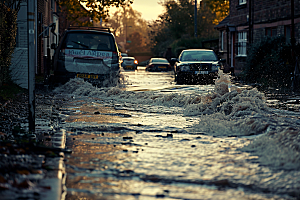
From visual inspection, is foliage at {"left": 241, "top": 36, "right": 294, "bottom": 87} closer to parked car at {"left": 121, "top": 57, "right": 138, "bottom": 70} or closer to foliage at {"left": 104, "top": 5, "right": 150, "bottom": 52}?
parked car at {"left": 121, "top": 57, "right": 138, "bottom": 70}


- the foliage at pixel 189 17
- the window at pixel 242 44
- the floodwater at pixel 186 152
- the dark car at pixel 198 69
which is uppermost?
the foliage at pixel 189 17

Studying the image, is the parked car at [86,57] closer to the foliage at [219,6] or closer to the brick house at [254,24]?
the brick house at [254,24]

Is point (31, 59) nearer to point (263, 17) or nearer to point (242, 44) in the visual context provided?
point (263, 17)

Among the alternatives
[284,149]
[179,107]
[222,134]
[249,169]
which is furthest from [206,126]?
[179,107]

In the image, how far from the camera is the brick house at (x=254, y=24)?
73.9ft

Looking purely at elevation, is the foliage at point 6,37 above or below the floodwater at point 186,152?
above

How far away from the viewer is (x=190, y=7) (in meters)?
62.7

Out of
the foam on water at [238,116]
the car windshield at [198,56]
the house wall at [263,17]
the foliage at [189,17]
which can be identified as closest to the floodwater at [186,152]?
the foam on water at [238,116]

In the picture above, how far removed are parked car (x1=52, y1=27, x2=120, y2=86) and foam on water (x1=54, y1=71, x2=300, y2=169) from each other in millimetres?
511

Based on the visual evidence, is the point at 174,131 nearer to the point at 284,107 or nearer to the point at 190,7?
the point at 284,107

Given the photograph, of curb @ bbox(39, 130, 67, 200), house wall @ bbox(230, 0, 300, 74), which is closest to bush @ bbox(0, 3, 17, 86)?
curb @ bbox(39, 130, 67, 200)

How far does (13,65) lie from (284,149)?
31.7 feet

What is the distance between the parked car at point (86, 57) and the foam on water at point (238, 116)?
511 mm

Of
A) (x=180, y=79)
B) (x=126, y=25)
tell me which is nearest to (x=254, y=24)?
(x=180, y=79)
